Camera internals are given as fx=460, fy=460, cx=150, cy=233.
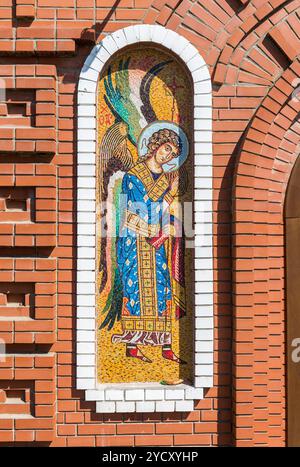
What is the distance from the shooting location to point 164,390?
2996mm

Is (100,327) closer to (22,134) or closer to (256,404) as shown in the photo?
(256,404)

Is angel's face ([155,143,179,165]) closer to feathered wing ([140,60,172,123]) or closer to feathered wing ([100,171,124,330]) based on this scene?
feathered wing ([140,60,172,123])

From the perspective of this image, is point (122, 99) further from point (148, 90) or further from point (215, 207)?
point (215, 207)

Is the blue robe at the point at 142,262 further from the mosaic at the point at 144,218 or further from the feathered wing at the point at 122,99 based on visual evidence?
the feathered wing at the point at 122,99

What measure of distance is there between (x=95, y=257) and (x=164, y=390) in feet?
3.20

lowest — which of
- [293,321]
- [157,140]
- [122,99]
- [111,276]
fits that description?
[293,321]

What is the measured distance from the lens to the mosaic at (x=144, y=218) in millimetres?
3078

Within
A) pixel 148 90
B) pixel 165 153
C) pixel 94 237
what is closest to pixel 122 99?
pixel 148 90

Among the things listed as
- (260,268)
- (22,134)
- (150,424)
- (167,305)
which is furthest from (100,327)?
(22,134)

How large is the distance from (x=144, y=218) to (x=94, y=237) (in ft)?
1.19

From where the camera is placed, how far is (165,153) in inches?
122

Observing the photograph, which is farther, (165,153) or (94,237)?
(165,153)

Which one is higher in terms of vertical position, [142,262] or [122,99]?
[122,99]

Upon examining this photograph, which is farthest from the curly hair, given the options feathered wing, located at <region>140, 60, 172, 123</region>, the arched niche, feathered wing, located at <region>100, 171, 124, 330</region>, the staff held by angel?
the arched niche
